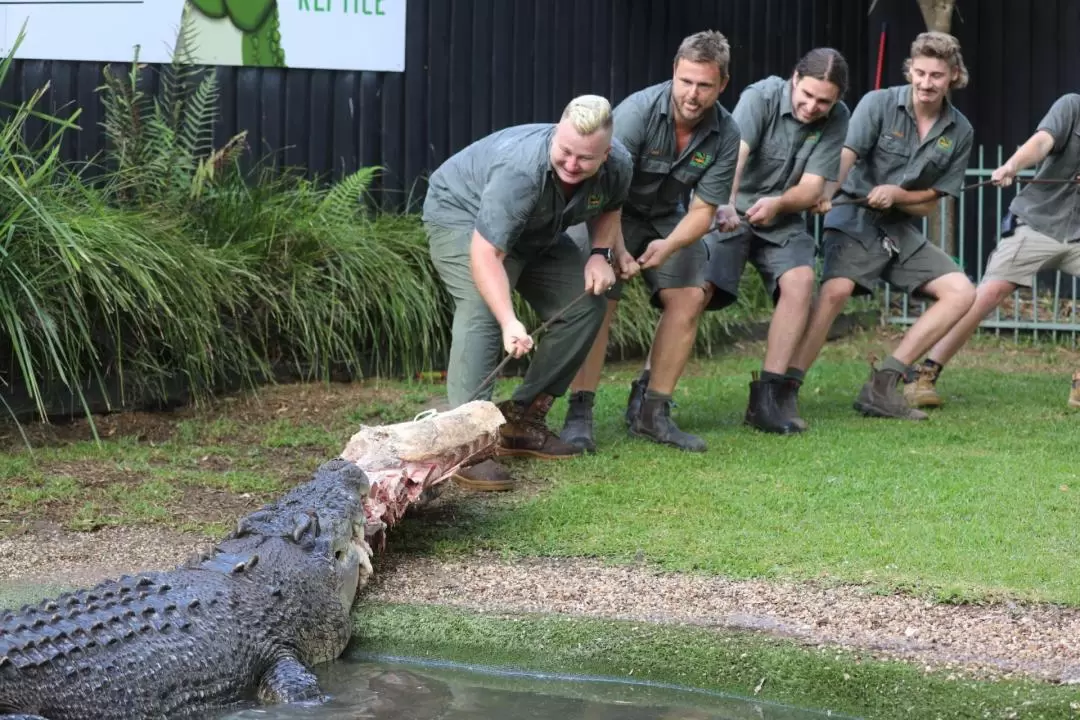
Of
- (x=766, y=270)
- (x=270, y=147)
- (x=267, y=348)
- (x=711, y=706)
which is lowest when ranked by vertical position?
(x=711, y=706)

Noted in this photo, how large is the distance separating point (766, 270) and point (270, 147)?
3399 mm

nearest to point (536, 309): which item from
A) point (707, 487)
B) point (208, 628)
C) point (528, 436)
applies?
point (528, 436)

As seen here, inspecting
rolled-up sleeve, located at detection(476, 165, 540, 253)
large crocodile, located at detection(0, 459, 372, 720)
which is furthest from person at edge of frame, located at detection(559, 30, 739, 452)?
large crocodile, located at detection(0, 459, 372, 720)

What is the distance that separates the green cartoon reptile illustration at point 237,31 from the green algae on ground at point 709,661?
16.6ft

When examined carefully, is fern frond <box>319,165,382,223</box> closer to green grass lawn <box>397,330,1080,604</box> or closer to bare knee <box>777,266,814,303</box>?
green grass lawn <box>397,330,1080,604</box>

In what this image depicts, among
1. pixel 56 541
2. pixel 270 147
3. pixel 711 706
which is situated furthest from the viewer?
pixel 270 147

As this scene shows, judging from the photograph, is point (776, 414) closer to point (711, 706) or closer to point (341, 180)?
point (711, 706)

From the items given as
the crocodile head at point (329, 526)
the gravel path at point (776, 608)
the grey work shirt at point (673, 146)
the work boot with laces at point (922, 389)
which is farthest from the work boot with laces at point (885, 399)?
the crocodile head at point (329, 526)

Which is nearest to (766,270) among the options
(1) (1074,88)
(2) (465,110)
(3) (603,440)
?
(3) (603,440)

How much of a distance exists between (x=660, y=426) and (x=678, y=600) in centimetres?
206

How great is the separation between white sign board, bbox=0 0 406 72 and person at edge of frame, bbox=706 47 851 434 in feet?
9.90

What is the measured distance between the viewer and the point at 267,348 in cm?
664

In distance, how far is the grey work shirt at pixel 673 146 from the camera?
209 inches

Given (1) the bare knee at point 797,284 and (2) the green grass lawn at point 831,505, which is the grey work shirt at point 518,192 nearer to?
(2) the green grass lawn at point 831,505
